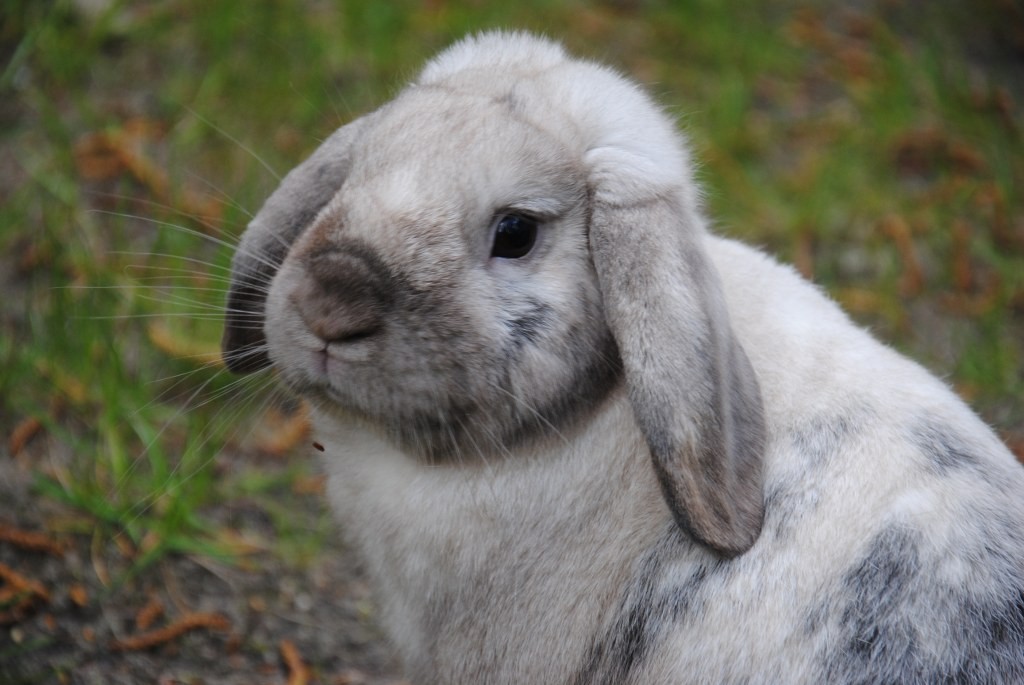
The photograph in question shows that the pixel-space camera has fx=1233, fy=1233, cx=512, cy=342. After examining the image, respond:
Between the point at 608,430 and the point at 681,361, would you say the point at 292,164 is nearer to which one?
the point at 608,430

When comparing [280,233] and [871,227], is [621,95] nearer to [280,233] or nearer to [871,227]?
[280,233]

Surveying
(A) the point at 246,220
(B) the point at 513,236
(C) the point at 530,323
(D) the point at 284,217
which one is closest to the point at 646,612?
(C) the point at 530,323

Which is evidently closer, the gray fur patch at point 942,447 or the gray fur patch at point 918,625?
the gray fur patch at point 918,625

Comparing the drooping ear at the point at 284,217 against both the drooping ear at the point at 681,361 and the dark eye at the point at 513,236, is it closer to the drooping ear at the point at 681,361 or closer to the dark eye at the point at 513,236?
the dark eye at the point at 513,236

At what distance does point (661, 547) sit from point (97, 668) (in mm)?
1676

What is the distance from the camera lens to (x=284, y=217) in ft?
10.1

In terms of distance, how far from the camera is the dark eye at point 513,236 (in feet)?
8.74

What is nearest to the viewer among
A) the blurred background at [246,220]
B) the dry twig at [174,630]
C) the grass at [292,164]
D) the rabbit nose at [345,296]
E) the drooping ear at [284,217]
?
the rabbit nose at [345,296]

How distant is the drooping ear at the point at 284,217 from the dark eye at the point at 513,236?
568 millimetres

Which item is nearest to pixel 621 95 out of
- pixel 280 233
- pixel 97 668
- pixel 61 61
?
pixel 280 233

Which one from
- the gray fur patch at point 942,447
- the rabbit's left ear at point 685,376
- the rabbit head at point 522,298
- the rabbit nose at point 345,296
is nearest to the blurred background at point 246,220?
the rabbit head at point 522,298

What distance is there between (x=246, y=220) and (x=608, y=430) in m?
2.43

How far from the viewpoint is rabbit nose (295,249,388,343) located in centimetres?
254

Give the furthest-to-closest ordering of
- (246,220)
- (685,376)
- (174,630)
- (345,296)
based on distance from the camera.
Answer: (246,220) < (174,630) < (345,296) < (685,376)
